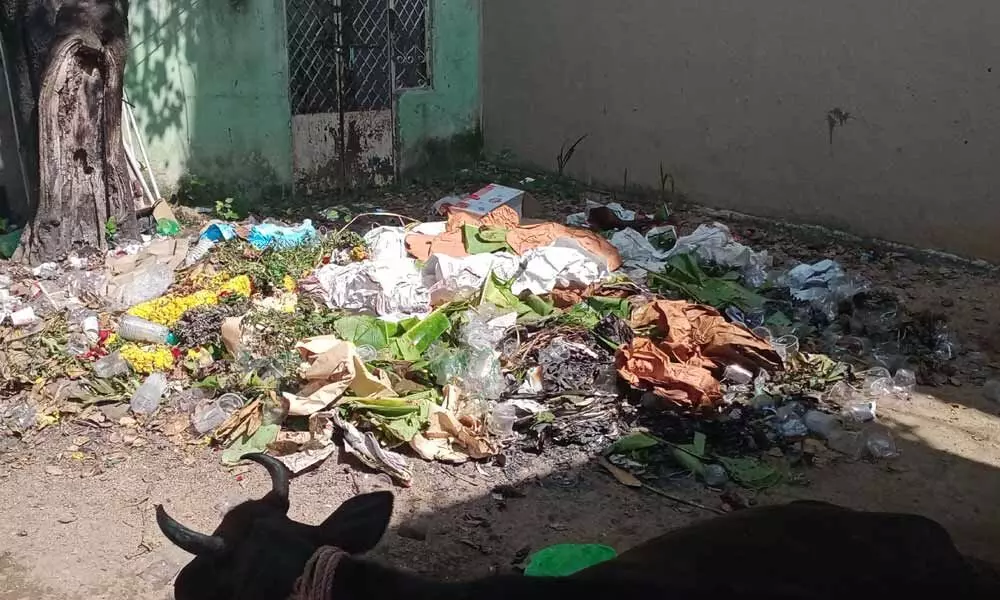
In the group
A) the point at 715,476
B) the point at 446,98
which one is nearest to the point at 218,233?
the point at 446,98

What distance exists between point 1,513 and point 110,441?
0.60 m

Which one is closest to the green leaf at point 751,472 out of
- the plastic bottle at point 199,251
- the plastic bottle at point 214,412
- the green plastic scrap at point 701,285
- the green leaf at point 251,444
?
the green plastic scrap at point 701,285

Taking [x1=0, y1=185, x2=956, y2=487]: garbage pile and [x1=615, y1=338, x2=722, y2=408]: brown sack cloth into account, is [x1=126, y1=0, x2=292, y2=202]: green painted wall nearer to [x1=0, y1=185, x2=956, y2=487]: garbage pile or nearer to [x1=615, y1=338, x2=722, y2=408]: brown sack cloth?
[x1=0, y1=185, x2=956, y2=487]: garbage pile

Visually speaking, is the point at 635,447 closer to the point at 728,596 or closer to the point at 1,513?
the point at 728,596

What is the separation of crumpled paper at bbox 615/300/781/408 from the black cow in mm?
1838

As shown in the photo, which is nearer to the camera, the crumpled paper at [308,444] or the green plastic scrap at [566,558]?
the green plastic scrap at [566,558]

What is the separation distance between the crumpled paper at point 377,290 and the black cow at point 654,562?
9.76 ft

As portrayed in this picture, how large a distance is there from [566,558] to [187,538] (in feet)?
5.59

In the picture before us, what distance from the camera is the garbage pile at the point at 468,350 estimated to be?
13.6 ft

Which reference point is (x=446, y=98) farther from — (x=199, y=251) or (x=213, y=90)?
(x=199, y=251)

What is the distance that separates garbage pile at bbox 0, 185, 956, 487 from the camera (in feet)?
13.6

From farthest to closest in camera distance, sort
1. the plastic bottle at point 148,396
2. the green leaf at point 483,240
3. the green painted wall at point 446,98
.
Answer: the green painted wall at point 446,98, the green leaf at point 483,240, the plastic bottle at point 148,396

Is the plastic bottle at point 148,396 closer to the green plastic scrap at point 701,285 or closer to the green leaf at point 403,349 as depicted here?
the green leaf at point 403,349

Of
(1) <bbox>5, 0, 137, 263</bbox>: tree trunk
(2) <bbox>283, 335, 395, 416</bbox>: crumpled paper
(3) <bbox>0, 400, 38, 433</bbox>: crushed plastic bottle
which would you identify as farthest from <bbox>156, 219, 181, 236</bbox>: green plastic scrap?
(2) <bbox>283, 335, 395, 416</bbox>: crumpled paper
